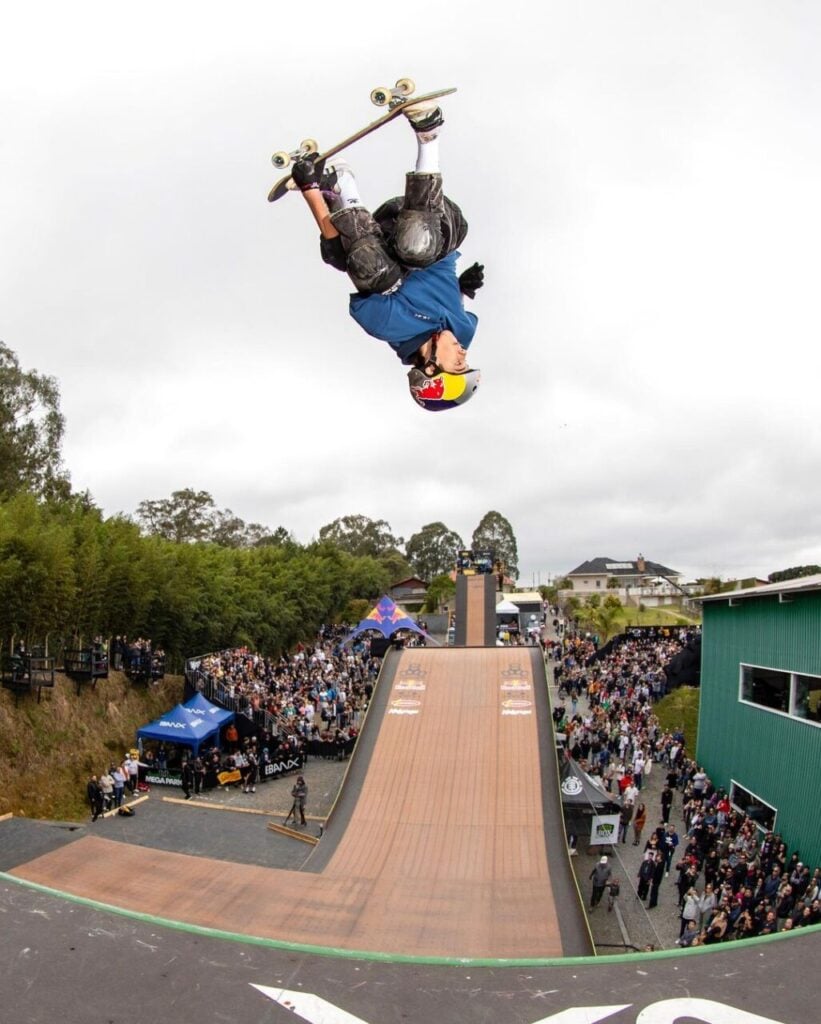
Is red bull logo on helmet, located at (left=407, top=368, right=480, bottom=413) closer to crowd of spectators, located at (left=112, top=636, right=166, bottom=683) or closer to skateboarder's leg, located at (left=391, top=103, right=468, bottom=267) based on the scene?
skateboarder's leg, located at (left=391, top=103, right=468, bottom=267)

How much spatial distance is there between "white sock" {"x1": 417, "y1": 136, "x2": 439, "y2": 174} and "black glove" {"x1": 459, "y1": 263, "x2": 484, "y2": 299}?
118 centimetres

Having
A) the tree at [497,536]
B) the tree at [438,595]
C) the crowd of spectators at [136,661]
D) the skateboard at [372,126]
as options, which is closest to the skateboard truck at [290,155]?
the skateboard at [372,126]

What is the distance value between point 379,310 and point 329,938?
27.7 feet

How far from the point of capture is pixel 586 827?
52.0ft

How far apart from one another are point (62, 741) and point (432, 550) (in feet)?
294

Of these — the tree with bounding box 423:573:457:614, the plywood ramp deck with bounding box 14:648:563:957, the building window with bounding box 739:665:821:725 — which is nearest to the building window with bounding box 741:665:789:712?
the building window with bounding box 739:665:821:725

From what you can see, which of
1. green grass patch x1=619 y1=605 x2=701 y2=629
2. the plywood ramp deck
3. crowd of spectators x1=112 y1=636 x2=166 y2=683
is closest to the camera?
the plywood ramp deck

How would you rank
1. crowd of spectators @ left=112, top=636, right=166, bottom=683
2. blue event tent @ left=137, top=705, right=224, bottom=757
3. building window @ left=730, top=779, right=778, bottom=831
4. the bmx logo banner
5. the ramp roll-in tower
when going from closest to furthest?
1. the bmx logo banner
2. building window @ left=730, top=779, right=778, bottom=831
3. blue event tent @ left=137, top=705, right=224, bottom=757
4. crowd of spectators @ left=112, top=636, right=166, bottom=683
5. the ramp roll-in tower

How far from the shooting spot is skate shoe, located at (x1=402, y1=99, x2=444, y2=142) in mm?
6242

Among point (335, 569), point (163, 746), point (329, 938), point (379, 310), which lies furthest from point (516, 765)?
point (335, 569)

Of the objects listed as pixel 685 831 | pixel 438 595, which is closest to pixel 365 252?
pixel 685 831

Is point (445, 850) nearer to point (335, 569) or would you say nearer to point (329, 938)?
point (329, 938)

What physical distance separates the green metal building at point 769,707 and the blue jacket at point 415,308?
35.0 ft

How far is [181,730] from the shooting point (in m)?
19.3
